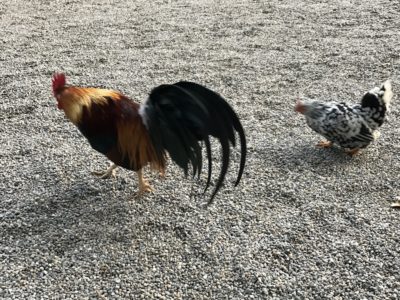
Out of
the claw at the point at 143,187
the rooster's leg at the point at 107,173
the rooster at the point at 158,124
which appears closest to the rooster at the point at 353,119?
the rooster at the point at 158,124

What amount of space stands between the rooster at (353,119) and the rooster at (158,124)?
110 centimetres

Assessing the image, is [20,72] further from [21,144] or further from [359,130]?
[359,130]

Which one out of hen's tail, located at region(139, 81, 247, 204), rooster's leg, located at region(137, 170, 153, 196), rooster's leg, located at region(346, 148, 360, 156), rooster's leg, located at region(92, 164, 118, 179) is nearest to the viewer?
hen's tail, located at region(139, 81, 247, 204)

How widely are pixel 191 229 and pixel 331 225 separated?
0.87 m

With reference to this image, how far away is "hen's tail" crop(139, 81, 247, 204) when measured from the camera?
7.99 ft

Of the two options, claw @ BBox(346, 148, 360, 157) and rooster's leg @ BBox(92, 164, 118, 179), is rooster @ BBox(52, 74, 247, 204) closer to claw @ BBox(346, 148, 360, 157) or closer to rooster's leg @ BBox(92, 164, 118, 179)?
rooster's leg @ BBox(92, 164, 118, 179)

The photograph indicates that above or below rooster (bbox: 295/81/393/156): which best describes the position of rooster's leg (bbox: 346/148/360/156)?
below

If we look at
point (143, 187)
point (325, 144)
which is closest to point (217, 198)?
point (143, 187)

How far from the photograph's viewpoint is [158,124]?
8.48 feet

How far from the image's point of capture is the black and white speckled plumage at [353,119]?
3.35 meters

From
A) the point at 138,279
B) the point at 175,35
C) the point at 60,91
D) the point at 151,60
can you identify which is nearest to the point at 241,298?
the point at 138,279

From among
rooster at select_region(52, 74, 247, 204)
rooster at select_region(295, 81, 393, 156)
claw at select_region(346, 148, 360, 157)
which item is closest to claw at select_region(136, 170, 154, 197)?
rooster at select_region(52, 74, 247, 204)

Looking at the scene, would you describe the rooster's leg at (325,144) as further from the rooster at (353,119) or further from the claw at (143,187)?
the claw at (143,187)

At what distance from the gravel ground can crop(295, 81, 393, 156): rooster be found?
0.18 metres
